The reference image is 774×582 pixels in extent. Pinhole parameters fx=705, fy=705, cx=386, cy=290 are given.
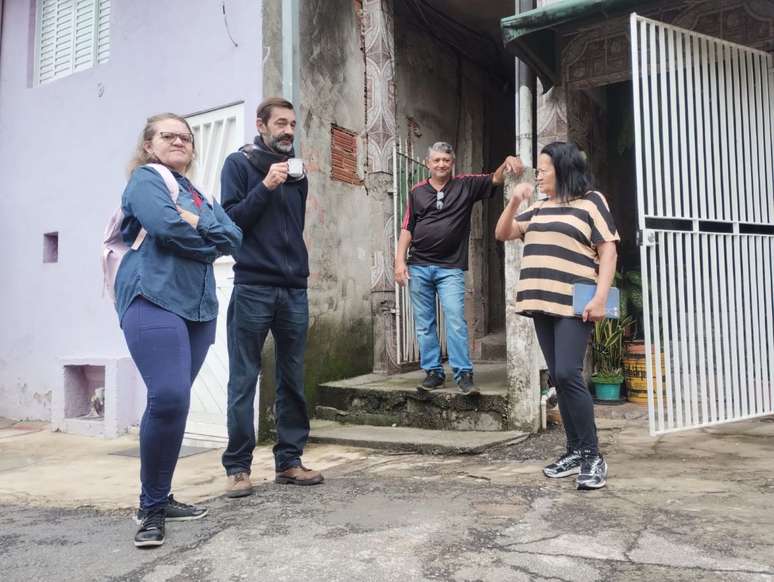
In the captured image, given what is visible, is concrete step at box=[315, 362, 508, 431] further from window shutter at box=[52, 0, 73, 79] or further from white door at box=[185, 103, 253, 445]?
window shutter at box=[52, 0, 73, 79]

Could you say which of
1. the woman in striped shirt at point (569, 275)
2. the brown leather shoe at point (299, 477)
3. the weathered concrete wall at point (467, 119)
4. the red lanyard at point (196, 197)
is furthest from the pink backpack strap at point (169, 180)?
the weathered concrete wall at point (467, 119)

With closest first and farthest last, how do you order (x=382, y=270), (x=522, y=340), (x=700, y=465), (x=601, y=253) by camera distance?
(x=601, y=253), (x=700, y=465), (x=522, y=340), (x=382, y=270)

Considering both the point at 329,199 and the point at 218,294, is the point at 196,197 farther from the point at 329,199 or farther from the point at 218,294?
the point at 329,199

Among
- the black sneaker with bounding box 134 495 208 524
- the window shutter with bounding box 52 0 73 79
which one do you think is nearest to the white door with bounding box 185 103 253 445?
the black sneaker with bounding box 134 495 208 524

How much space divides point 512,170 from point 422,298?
115 centimetres

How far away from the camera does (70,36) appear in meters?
7.07

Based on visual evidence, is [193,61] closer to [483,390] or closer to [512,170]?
[512,170]

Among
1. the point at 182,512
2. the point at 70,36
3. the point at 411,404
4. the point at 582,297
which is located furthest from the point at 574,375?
the point at 70,36

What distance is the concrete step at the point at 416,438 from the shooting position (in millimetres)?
4328

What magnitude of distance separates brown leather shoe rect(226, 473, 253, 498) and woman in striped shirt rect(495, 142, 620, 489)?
4.93 ft

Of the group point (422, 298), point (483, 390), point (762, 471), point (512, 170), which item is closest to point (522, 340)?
point (483, 390)

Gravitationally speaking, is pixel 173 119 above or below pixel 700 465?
above

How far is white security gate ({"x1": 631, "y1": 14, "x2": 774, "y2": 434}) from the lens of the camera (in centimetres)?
421

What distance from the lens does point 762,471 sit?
3580mm
